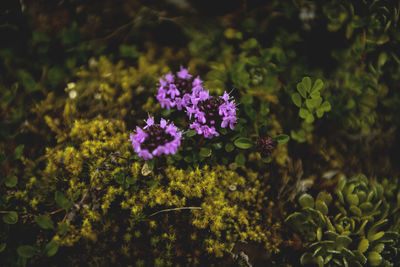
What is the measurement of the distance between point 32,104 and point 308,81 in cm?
264

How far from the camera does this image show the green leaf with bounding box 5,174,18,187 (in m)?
2.27

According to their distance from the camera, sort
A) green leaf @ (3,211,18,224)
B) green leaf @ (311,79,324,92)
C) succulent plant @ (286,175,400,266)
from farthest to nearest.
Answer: green leaf @ (311,79,324,92), succulent plant @ (286,175,400,266), green leaf @ (3,211,18,224)

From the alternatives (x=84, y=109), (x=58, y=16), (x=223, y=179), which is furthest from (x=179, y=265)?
(x=58, y=16)

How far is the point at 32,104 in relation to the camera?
2.77 meters

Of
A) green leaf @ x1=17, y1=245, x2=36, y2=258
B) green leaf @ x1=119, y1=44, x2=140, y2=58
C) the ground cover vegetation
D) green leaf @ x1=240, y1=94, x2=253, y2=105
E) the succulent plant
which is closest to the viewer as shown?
green leaf @ x1=17, y1=245, x2=36, y2=258

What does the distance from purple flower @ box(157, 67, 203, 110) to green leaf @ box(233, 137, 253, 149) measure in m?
0.54

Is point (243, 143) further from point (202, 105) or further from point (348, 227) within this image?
point (348, 227)

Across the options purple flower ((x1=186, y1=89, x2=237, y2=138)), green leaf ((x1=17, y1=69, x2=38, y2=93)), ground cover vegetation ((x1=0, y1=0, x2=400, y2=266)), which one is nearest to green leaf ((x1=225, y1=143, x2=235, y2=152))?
ground cover vegetation ((x1=0, y1=0, x2=400, y2=266))

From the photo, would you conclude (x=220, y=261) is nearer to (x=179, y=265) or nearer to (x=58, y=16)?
(x=179, y=265)

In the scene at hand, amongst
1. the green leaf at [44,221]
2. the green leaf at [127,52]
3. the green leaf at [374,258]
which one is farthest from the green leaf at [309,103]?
the green leaf at [44,221]

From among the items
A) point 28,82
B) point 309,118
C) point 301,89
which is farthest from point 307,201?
point 28,82

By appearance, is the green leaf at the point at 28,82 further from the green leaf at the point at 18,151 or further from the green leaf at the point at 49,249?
the green leaf at the point at 49,249

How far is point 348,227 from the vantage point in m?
2.44

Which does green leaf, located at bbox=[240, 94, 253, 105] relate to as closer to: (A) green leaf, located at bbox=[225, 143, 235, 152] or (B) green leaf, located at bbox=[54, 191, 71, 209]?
(A) green leaf, located at bbox=[225, 143, 235, 152]
